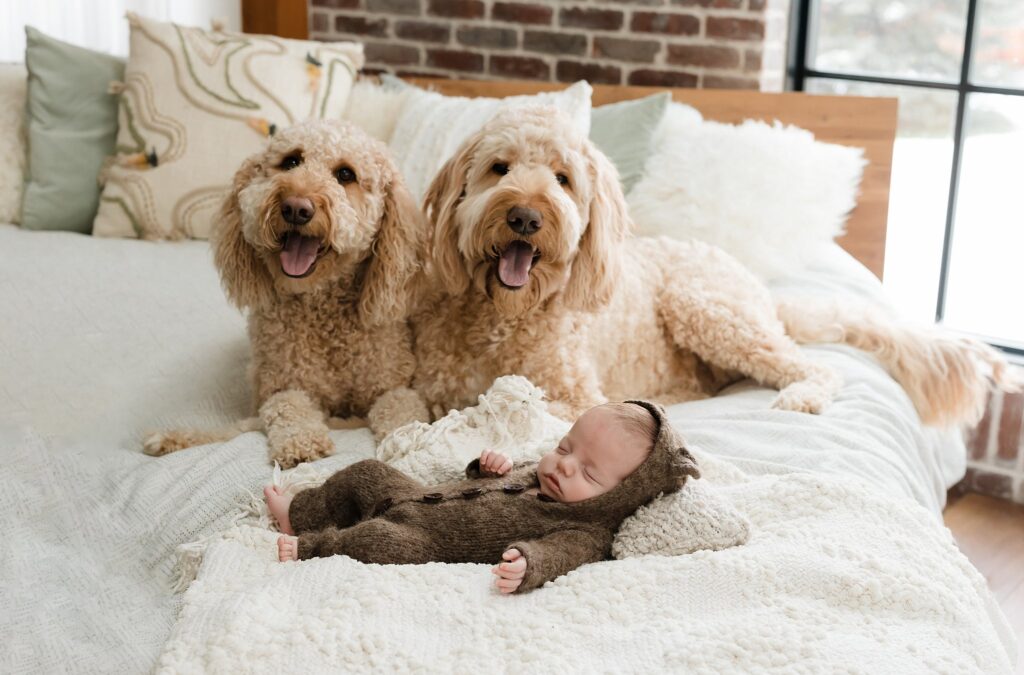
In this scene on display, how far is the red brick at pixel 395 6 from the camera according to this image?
4.09 metres

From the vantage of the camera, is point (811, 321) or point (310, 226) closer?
point (310, 226)

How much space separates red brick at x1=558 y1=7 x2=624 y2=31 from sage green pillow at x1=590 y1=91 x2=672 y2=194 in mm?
686

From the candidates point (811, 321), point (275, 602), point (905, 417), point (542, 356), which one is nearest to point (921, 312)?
point (811, 321)

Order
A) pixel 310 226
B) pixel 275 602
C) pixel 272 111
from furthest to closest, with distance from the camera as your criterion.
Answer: pixel 272 111 < pixel 310 226 < pixel 275 602

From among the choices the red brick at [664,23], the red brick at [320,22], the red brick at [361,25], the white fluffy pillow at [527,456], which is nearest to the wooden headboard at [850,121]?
the red brick at [664,23]

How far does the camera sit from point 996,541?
3014mm

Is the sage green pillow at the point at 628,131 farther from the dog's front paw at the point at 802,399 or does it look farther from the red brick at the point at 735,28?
the dog's front paw at the point at 802,399

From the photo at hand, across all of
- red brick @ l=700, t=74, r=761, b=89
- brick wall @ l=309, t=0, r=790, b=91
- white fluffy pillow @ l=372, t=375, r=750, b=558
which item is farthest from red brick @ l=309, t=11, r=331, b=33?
white fluffy pillow @ l=372, t=375, r=750, b=558

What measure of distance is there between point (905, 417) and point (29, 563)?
1.67 meters

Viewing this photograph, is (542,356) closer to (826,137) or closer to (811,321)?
(811,321)

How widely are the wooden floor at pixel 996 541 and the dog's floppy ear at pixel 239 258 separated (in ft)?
6.13

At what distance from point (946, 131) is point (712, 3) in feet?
2.77

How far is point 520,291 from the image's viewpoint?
78.0 inches

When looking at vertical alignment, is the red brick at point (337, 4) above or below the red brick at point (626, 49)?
above
